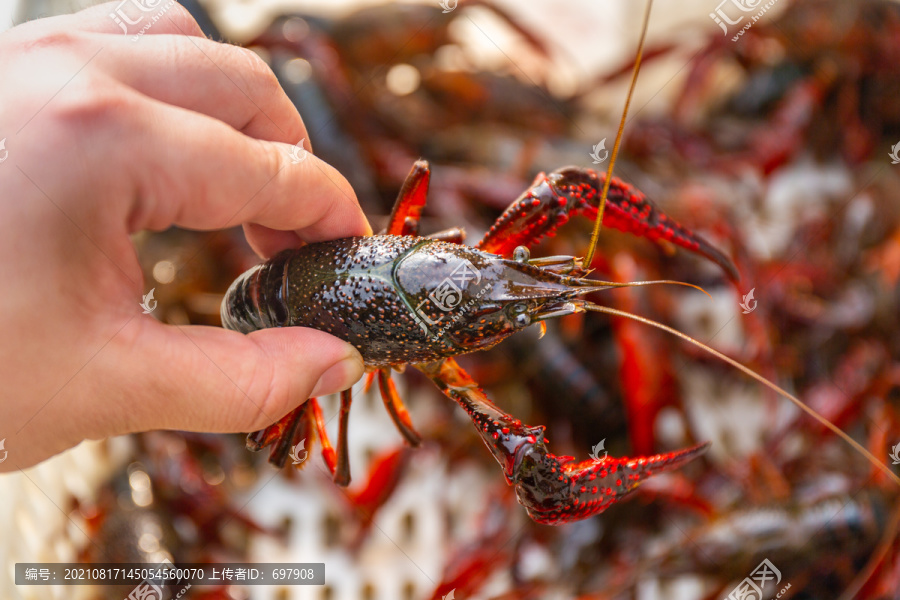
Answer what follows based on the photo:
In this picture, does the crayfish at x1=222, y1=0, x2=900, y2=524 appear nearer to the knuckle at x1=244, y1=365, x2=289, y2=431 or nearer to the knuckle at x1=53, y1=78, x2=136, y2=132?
the knuckle at x1=244, y1=365, x2=289, y2=431

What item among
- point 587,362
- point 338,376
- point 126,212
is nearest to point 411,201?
point 338,376

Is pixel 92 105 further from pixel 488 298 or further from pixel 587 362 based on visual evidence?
pixel 587 362

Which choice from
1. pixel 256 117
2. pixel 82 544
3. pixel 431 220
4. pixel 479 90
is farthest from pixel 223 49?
pixel 479 90

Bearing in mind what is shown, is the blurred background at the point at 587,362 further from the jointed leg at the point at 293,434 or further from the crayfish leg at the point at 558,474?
the crayfish leg at the point at 558,474

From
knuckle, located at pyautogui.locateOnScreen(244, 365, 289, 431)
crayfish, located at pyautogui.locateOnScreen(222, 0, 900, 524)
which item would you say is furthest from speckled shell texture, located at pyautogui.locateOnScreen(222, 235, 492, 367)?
knuckle, located at pyautogui.locateOnScreen(244, 365, 289, 431)

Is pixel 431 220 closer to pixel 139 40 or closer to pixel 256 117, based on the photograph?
pixel 256 117

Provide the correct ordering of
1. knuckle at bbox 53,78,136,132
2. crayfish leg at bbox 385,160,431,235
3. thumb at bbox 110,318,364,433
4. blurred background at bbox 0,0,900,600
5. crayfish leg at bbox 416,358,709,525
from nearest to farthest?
1. knuckle at bbox 53,78,136,132
2. thumb at bbox 110,318,364,433
3. crayfish leg at bbox 416,358,709,525
4. crayfish leg at bbox 385,160,431,235
5. blurred background at bbox 0,0,900,600

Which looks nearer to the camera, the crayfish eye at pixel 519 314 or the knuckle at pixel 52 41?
the knuckle at pixel 52 41

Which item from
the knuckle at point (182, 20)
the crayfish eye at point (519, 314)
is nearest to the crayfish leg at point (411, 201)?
the crayfish eye at point (519, 314)
